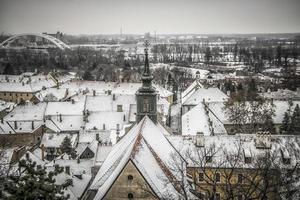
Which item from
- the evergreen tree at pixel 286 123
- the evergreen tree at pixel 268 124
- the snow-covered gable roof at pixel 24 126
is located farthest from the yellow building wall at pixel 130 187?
the evergreen tree at pixel 286 123

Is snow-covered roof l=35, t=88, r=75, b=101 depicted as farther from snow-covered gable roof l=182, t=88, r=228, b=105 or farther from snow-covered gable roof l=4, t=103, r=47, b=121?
snow-covered gable roof l=182, t=88, r=228, b=105

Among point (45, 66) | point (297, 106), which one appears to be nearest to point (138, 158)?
point (297, 106)

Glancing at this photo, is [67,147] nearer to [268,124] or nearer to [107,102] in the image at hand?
[107,102]

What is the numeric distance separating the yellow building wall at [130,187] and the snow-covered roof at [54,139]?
33049 millimetres

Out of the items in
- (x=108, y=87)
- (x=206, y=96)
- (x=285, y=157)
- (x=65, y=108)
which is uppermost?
(x=285, y=157)

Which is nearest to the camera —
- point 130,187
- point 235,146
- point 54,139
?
point 130,187

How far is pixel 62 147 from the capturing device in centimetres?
5644

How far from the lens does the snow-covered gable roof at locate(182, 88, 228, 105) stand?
79.9m

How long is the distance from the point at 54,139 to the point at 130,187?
36.4 meters

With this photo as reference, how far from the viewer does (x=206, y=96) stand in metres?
81.4

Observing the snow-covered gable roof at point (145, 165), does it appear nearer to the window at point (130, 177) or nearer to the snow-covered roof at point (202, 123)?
the window at point (130, 177)

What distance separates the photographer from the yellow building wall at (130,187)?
2723 centimetres

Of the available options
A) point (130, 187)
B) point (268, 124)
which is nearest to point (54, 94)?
point (268, 124)

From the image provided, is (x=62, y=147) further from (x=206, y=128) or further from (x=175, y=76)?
(x=175, y=76)
